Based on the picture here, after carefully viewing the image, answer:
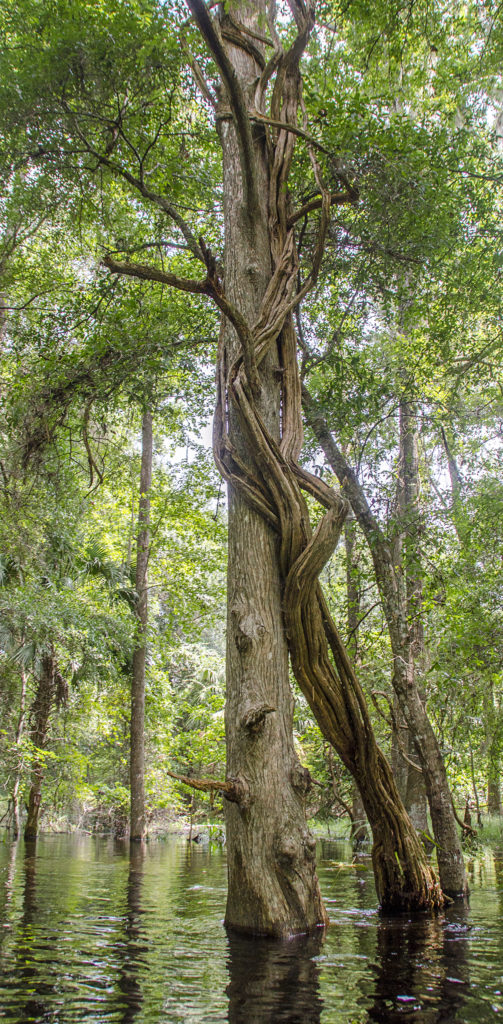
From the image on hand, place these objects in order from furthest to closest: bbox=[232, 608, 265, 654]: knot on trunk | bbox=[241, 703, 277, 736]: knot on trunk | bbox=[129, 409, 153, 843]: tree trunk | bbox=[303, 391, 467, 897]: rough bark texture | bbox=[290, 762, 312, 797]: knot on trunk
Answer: bbox=[129, 409, 153, 843]: tree trunk
bbox=[303, 391, 467, 897]: rough bark texture
bbox=[232, 608, 265, 654]: knot on trunk
bbox=[290, 762, 312, 797]: knot on trunk
bbox=[241, 703, 277, 736]: knot on trunk

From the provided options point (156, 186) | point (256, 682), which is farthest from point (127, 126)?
point (256, 682)

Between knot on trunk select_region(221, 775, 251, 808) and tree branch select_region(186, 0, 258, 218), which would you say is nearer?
tree branch select_region(186, 0, 258, 218)

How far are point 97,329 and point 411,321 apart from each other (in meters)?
3.21

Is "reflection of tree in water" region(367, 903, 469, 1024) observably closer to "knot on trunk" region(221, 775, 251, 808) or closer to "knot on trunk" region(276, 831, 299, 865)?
"knot on trunk" region(276, 831, 299, 865)

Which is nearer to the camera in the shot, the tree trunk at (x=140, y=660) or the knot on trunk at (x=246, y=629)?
the knot on trunk at (x=246, y=629)

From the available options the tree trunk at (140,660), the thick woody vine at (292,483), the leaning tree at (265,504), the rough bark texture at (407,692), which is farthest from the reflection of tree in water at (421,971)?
the tree trunk at (140,660)

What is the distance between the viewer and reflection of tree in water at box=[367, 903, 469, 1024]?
1870mm

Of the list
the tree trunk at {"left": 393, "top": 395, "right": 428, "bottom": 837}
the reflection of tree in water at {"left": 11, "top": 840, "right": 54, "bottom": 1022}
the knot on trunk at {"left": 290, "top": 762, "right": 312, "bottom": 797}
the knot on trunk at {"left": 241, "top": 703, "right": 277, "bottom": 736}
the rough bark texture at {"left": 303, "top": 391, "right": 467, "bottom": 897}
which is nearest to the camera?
the reflection of tree in water at {"left": 11, "top": 840, "right": 54, "bottom": 1022}

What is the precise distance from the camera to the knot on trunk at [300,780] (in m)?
2.88

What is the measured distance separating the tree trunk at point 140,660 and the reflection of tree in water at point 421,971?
8535 millimetres

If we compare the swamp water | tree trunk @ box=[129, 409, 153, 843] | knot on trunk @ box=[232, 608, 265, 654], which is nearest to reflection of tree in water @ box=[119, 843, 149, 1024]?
the swamp water

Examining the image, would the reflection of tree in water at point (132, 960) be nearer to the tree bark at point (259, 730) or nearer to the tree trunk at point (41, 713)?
the tree bark at point (259, 730)

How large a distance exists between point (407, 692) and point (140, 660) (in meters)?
8.12

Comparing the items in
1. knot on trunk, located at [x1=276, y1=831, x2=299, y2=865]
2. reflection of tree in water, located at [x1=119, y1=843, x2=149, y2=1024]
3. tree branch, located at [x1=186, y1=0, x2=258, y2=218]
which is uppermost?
tree branch, located at [x1=186, y1=0, x2=258, y2=218]
